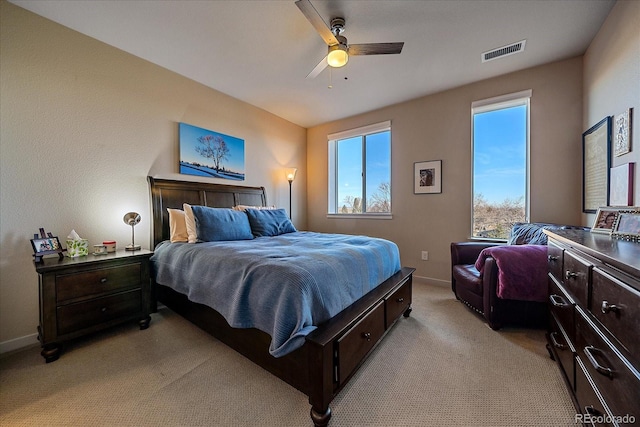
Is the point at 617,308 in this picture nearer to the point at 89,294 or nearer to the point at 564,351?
the point at 564,351

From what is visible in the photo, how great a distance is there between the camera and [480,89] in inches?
126

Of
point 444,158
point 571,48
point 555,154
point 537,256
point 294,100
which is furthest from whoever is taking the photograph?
point 294,100

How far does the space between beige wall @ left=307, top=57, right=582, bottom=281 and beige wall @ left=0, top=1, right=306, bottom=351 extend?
2.77 meters

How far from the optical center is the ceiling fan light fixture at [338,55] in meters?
2.05

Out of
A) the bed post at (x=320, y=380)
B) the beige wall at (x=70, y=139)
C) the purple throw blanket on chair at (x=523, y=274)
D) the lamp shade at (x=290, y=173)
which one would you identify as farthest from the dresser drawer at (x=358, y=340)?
the lamp shade at (x=290, y=173)

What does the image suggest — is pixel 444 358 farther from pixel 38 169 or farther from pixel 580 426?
pixel 38 169

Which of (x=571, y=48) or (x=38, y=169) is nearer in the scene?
(x=38, y=169)

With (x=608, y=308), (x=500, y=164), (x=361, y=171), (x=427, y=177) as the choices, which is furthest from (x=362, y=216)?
(x=608, y=308)

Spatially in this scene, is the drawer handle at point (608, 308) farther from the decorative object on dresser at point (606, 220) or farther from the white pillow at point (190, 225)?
the white pillow at point (190, 225)

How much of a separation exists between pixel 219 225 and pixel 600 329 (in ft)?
9.00

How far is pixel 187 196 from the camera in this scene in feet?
10.1

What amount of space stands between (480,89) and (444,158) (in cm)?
95

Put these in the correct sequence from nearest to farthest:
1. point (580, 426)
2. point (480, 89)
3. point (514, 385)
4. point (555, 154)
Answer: point (580, 426)
point (514, 385)
point (555, 154)
point (480, 89)

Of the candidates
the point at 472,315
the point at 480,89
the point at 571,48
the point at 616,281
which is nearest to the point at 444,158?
the point at 480,89
